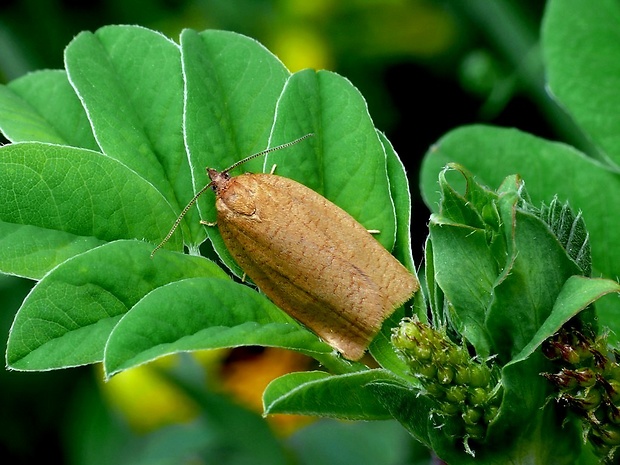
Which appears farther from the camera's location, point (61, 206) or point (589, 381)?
point (61, 206)

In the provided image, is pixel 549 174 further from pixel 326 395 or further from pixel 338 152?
pixel 326 395

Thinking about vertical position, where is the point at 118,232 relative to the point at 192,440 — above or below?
above

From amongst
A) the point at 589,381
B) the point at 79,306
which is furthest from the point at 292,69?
the point at 589,381

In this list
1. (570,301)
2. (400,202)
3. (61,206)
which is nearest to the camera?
(570,301)

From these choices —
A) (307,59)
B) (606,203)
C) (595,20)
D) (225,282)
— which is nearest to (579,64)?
(595,20)

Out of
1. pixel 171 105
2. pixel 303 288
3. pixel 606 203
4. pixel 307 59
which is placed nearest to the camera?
pixel 303 288

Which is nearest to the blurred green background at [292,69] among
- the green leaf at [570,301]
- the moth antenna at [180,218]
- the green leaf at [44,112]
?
the green leaf at [44,112]

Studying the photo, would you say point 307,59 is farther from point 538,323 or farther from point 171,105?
point 538,323
